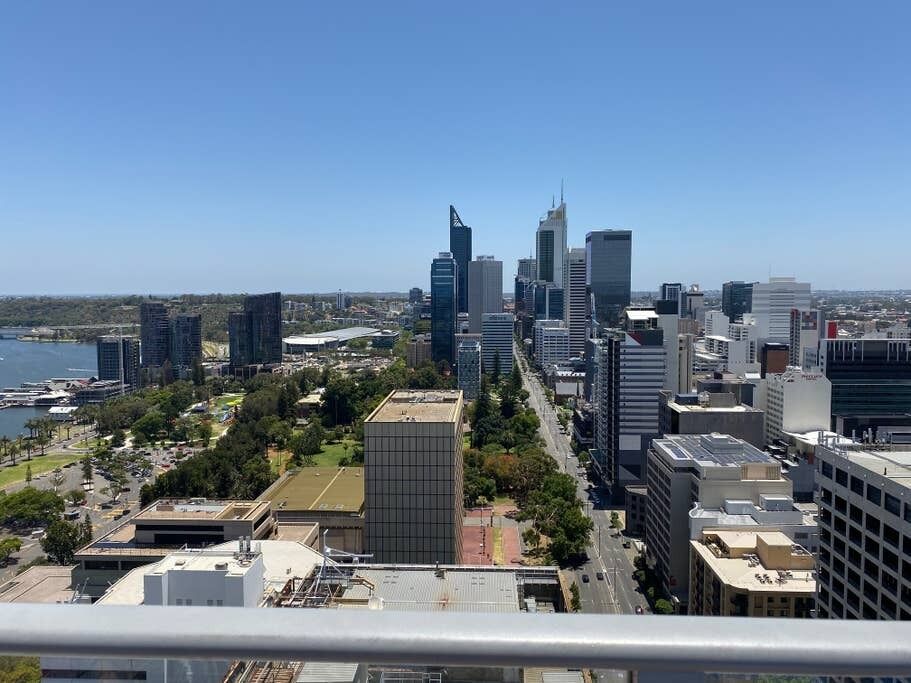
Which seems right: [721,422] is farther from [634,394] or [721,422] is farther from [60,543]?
[60,543]

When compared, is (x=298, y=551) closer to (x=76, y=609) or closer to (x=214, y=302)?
(x=76, y=609)

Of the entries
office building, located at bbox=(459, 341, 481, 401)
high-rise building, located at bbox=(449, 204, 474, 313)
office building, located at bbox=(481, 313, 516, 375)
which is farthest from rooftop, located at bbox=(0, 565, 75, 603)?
high-rise building, located at bbox=(449, 204, 474, 313)

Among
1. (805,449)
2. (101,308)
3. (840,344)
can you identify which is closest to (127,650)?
(805,449)

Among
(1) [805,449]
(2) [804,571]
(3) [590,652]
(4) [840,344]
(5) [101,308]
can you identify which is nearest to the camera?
(3) [590,652]

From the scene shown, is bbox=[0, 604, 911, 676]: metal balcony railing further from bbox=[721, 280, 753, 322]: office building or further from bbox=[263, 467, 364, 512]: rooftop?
bbox=[721, 280, 753, 322]: office building

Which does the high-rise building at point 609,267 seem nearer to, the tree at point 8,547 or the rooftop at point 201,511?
the rooftop at point 201,511

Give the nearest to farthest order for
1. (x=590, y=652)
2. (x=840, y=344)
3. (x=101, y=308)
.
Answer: (x=590, y=652) < (x=840, y=344) < (x=101, y=308)

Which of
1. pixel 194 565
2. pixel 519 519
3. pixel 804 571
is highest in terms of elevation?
pixel 194 565
